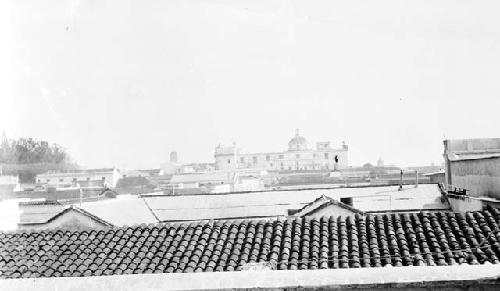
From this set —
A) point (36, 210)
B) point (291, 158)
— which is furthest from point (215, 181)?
point (291, 158)

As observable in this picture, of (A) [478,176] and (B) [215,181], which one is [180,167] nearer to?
(B) [215,181]

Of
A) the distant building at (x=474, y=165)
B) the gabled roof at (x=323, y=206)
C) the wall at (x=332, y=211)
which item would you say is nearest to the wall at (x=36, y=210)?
the gabled roof at (x=323, y=206)

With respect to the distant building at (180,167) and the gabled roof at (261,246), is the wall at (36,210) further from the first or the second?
the distant building at (180,167)

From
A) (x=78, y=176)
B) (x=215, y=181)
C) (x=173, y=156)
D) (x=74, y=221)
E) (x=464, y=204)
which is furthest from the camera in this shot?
(x=173, y=156)

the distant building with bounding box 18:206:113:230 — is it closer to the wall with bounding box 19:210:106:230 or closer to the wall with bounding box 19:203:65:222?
the wall with bounding box 19:210:106:230

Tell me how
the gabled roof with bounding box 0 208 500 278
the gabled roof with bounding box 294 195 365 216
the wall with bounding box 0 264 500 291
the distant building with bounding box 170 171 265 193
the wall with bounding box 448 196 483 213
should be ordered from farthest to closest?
the distant building with bounding box 170 171 265 193, the gabled roof with bounding box 294 195 365 216, the wall with bounding box 448 196 483 213, the gabled roof with bounding box 0 208 500 278, the wall with bounding box 0 264 500 291

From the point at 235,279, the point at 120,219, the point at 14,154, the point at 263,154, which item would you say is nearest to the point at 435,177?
the point at 120,219

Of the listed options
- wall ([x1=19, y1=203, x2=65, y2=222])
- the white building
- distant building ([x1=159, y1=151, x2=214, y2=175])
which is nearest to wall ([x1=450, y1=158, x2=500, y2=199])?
wall ([x1=19, y1=203, x2=65, y2=222])
